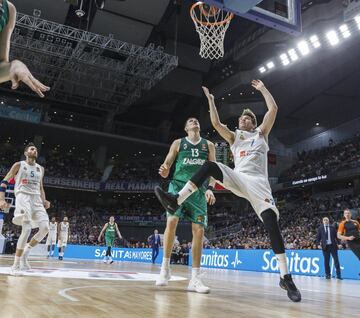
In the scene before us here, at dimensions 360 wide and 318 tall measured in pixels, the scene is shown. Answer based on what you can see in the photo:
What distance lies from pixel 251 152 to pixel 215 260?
42.6 feet

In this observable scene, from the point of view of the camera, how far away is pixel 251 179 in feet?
14.1

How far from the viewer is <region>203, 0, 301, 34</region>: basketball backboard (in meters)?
7.14

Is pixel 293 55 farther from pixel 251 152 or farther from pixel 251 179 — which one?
pixel 251 179

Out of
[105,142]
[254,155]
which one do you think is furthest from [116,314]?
[105,142]

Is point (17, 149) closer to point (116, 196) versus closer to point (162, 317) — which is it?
point (116, 196)

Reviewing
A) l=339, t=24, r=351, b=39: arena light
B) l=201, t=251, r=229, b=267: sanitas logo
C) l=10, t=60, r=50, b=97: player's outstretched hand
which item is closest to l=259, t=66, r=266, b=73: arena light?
l=339, t=24, r=351, b=39: arena light

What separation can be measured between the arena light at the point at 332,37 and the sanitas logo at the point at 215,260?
42.4 feet

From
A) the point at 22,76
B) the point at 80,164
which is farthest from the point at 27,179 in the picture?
the point at 80,164

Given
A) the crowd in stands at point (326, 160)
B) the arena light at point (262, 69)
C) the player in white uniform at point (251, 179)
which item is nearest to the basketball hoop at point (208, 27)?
the player in white uniform at point (251, 179)

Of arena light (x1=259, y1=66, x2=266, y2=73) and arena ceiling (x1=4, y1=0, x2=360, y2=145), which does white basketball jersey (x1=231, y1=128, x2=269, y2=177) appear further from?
arena light (x1=259, y1=66, x2=266, y2=73)

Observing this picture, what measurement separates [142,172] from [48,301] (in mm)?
36358

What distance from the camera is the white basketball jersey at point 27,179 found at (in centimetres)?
640

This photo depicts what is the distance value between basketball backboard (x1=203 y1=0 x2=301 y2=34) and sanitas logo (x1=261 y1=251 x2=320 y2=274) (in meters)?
7.58

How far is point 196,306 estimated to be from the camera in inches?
124
